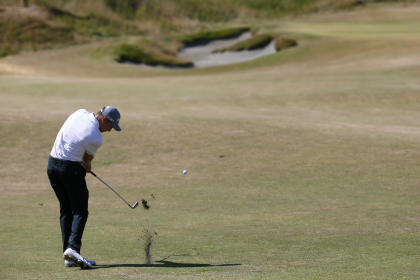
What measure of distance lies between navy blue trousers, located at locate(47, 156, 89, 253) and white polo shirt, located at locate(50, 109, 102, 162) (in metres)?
0.13

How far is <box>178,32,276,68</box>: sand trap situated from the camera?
5900 cm

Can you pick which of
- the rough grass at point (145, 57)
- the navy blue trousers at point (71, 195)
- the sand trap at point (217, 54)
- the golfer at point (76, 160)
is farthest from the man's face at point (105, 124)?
the sand trap at point (217, 54)

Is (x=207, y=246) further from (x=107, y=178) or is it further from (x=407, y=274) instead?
(x=107, y=178)

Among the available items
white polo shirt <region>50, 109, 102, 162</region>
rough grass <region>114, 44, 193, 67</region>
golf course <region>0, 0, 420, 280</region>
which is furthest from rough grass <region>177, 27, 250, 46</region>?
white polo shirt <region>50, 109, 102, 162</region>

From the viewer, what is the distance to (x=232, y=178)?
1806cm

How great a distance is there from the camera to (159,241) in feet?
38.7

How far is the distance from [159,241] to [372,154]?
31.3ft

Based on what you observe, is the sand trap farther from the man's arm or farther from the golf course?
the man's arm

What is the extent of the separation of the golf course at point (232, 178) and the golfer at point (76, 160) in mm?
413

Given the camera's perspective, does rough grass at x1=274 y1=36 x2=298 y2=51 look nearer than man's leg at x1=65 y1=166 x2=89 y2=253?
No

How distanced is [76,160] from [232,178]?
851cm

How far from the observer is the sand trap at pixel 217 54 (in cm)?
5900

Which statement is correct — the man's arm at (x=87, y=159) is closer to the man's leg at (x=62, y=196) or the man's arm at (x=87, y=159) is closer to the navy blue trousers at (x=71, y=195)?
the navy blue trousers at (x=71, y=195)

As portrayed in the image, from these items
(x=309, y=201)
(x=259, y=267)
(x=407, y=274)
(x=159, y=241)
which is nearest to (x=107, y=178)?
(x=309, y=201)
